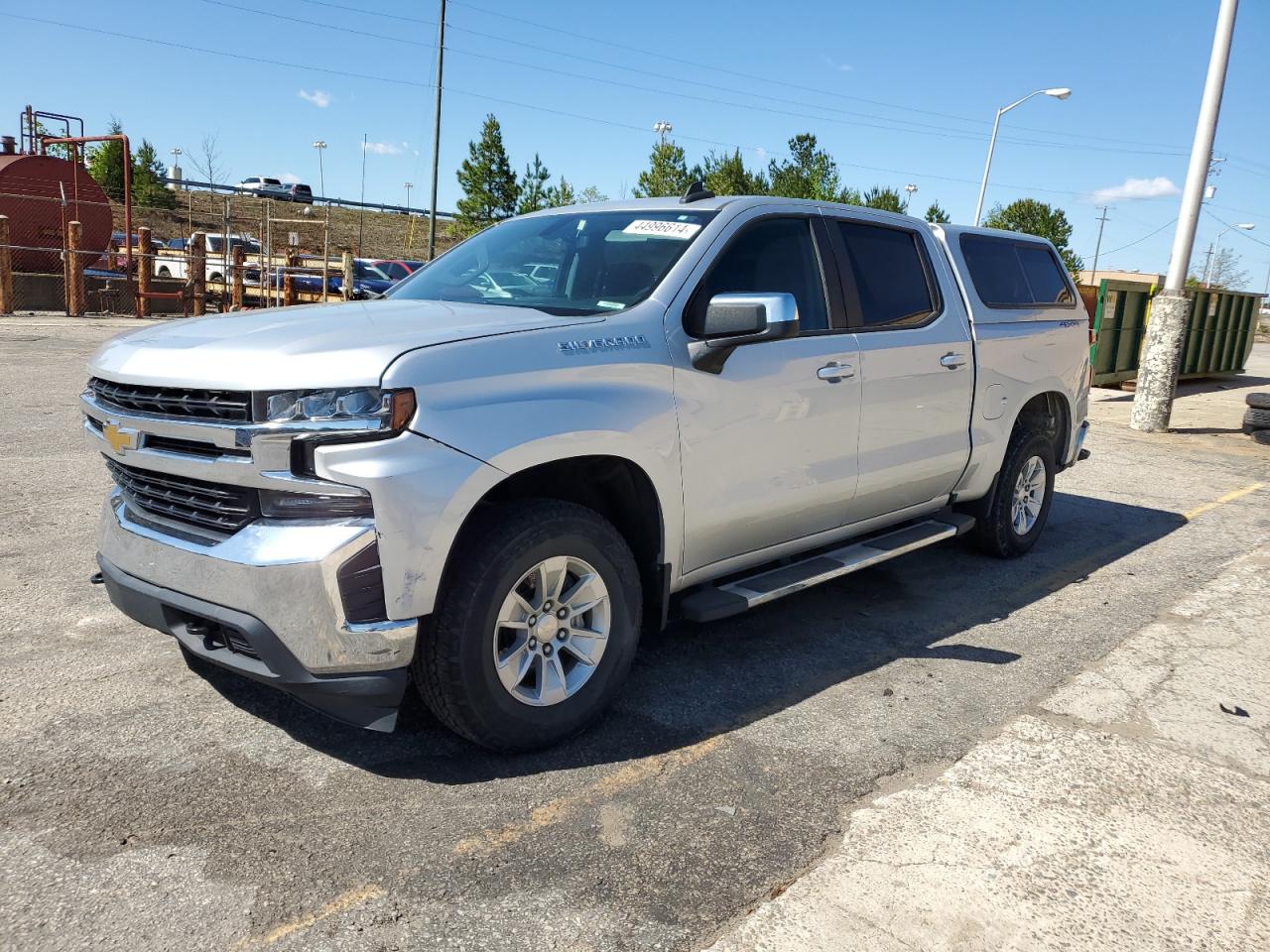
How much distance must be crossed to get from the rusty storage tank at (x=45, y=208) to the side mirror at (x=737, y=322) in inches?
771

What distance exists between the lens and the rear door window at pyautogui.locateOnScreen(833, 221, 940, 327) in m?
4.69

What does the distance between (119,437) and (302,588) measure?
1.01 m

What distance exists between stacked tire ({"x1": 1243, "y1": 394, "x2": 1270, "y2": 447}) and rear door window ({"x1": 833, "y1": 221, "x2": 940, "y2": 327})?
31.5 ft

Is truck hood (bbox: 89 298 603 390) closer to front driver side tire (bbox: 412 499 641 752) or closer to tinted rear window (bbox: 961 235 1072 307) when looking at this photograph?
front driver side tire (bbox: 412 499 641 752)

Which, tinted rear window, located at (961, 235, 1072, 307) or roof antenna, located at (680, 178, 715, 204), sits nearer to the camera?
roof antenna, located at (680, 178, 715, 204)

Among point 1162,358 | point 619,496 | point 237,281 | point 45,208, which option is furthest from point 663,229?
point 45,208

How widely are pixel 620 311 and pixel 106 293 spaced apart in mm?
20659

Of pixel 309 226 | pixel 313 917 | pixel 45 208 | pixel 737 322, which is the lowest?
pixel 313 917

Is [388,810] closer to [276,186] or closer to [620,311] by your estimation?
[620,311]

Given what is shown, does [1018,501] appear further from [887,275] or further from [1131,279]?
[1131,279]

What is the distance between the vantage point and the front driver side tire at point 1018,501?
5.88 meters

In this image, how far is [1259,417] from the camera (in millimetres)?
12602

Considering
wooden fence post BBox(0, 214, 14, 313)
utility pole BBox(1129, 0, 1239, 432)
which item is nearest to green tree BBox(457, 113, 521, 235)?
wooden fence post BBox(0, 214, 14, 313)

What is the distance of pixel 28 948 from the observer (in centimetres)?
234
